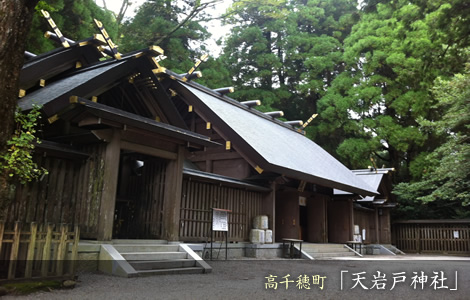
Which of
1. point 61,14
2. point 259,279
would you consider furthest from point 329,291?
point 61,14

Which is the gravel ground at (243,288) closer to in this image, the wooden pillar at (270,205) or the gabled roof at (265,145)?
the gabled roof at (265,145)

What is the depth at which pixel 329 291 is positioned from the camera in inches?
248

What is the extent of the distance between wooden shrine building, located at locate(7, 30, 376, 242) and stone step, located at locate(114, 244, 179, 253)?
328 millimetres

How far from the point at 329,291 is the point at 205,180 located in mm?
5868

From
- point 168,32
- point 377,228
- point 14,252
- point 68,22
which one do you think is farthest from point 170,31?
point 14,252

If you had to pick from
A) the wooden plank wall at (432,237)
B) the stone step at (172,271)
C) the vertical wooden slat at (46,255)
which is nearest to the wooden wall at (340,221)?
Answer: the wooden plank wall at (432,237)

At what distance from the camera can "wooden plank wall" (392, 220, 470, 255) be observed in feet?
71.8

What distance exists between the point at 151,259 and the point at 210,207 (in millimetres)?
3991

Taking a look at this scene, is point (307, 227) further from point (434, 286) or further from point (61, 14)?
point (61, 14)

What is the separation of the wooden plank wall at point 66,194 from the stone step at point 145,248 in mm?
676

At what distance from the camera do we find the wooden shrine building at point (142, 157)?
8.12 m

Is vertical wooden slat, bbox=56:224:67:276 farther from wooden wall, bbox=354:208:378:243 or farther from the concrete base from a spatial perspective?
wooden wall, bbox=354:208:378:243

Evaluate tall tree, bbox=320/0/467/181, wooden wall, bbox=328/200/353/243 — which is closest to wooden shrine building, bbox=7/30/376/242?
wooden wall, bbox=328/200/353/243

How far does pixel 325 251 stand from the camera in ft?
50.1
